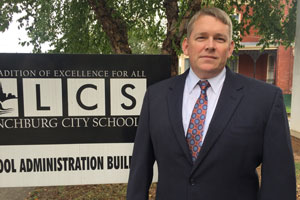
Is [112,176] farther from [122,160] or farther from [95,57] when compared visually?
[95,57]

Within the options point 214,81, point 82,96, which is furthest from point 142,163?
point 82,96

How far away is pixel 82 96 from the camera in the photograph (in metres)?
2.54

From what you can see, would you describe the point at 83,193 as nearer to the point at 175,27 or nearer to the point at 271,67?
the point at 175,27

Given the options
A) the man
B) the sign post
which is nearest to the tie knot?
the man

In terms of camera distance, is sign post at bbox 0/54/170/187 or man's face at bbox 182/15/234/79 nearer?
man's face at bbox 182/15/234/79

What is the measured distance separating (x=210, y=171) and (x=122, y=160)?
1273mm

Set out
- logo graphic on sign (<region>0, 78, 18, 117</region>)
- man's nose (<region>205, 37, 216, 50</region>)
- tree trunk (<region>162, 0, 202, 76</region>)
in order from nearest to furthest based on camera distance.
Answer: man's nose (<region>205, 37, 216, 50</region>), logo graphic on sign (<region>0, 78, 18, 117</region>), tree trunk (<region>162, 0, 202, 76</region>)

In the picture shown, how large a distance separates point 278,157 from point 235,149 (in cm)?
24

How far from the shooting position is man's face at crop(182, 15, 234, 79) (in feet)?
5.16

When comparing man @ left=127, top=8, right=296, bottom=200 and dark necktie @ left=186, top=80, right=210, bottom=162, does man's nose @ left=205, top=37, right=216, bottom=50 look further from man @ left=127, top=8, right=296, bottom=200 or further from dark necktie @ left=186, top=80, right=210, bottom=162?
dark necktie @ left=186, top=80, right=210, bottom=162

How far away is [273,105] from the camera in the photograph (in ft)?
4.82

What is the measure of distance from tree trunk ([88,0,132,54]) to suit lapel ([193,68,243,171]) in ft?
11.4

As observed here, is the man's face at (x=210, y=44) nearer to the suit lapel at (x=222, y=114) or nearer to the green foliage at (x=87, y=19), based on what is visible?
the suit lapel at (x=222, y=114)

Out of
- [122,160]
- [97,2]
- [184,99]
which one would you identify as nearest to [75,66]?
[122,160]
